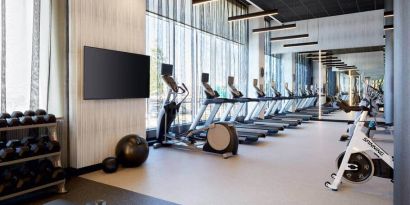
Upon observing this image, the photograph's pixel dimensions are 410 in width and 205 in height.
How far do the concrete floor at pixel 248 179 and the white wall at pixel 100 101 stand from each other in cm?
52

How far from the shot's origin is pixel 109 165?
450 cm

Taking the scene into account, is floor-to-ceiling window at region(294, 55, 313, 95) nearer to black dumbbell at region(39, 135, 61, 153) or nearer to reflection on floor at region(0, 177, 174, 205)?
reflection on floor at region(0, 177, 174, 205)

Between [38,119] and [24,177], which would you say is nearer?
[24,177]

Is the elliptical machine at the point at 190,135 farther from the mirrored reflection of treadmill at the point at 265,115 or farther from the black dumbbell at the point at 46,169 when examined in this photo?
the mirrored reflection of treadmill at the point at 265,115

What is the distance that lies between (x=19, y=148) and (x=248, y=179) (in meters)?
2.99

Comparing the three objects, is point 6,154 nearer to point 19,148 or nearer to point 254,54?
point 19,148

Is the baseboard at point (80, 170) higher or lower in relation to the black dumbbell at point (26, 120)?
lower

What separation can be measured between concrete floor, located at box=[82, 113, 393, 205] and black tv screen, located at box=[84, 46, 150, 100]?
1.29 m

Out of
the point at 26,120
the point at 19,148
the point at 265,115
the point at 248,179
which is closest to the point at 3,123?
the point at 26,120

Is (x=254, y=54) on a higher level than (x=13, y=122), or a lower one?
higher

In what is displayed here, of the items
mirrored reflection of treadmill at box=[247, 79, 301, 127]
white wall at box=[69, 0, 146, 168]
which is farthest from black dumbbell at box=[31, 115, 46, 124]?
mirrored reflection of treadmill at box=[247, 79, 301, 127]

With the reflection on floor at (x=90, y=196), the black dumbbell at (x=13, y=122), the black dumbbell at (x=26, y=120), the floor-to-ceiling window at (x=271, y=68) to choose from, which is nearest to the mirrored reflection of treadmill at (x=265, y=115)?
the floor-to-ceiling window at (x=271, y=68)

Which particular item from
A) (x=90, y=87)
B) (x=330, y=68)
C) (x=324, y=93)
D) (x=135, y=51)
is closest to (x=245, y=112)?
(x=324, y=93)

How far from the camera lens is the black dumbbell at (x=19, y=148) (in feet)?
10.7
